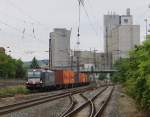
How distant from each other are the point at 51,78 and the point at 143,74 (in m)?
42.7

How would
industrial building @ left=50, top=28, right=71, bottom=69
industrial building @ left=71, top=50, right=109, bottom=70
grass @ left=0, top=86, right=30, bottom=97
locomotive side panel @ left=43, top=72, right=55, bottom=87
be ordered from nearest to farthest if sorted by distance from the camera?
grass @ left=0, top=86, right=30, bottom=97 → locomotive side panel @ left=43, top=72, right=55, bottom=87 → industrial building @ left=50, top=28, right=71, bottom=69 → industrial building @ left=71, top=50, right=109, bottom=70

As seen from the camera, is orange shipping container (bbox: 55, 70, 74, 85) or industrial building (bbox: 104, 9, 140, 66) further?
industrial building (bbox: 104, 9, 140, 66)

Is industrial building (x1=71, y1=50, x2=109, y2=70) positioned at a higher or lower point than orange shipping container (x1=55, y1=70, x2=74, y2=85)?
higher

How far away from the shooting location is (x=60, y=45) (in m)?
104

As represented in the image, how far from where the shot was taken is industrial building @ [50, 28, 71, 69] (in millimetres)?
85769

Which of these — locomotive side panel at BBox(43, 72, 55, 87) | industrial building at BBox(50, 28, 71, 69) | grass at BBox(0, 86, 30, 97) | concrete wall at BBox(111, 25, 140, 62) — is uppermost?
concrete wall at BBox(111, 25, 140, 62)

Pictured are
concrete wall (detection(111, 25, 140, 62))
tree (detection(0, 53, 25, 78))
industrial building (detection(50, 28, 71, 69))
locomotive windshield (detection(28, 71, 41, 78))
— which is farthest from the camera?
tree (detection(0, 53, 25, 78))

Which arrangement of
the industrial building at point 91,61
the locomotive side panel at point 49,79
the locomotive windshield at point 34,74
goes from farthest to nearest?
the industrial building at point 91,61 < the locomotive side panel at point 49,79 < the locomotive windshield at point 34,74

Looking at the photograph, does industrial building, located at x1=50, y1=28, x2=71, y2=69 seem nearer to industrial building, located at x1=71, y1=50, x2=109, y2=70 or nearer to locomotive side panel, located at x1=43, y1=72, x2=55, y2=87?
industrial building, located at x1=71, y1=50, x2=109, y2=70

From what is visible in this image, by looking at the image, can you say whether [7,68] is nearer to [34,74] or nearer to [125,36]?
[125,36]

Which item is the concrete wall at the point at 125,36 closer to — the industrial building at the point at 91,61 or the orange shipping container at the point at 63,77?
the orange shipping container at the point at 63,77

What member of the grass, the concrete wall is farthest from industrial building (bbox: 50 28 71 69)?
the grass

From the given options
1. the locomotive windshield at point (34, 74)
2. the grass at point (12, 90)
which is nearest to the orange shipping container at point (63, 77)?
the locomotive windshield at point (34, 74)

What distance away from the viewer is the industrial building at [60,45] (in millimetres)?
85769
